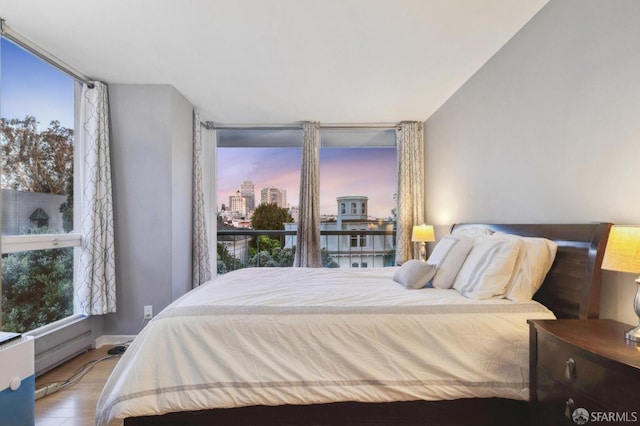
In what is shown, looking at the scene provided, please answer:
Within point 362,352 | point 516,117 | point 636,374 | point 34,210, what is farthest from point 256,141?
point 636,374

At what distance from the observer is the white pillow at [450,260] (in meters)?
2.00

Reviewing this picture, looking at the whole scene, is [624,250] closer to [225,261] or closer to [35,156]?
[35,156]

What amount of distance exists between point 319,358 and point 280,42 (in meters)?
2.27

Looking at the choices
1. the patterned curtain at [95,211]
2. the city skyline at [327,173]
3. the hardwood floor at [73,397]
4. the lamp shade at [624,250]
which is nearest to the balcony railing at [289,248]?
the city skyline at [327,173]

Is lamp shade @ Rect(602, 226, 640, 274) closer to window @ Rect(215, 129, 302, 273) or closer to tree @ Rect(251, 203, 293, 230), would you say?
window @ Rect(215, 129, 302, 273)

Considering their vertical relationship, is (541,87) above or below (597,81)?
above

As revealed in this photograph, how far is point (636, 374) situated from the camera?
94cm

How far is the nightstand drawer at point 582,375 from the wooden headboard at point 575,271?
411 millimetres

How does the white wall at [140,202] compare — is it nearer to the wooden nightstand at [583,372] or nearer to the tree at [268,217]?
the tree at [268,217]

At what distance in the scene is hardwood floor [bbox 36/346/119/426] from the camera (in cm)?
182

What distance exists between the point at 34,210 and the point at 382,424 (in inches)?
119

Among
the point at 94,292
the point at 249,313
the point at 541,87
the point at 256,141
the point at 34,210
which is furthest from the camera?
the point at 256,141

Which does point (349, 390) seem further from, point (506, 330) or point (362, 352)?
point (506, 330)

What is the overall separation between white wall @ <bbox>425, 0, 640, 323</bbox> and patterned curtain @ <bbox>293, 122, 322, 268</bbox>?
1.93 meters
